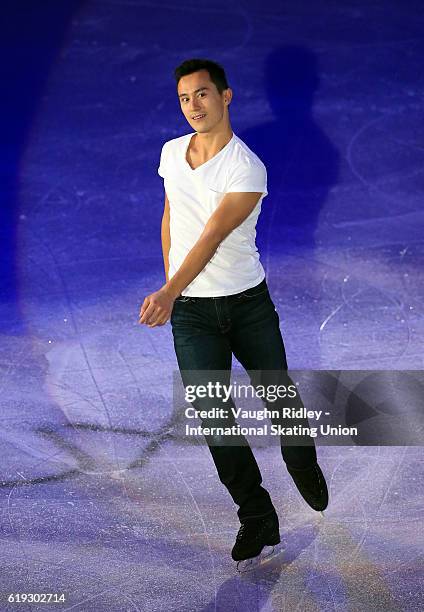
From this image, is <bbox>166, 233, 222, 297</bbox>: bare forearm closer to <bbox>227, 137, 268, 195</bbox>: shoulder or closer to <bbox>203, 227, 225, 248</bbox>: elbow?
<bbox>203, 227, 225, 248</bbox>: elbow

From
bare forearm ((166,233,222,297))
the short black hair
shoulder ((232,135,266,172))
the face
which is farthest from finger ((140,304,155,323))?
the short black hair

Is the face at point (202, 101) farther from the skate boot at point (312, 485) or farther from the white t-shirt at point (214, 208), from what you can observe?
the skate boot at point (312, 485)

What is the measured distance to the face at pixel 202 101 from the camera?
14.4 ft

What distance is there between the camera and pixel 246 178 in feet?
14.0

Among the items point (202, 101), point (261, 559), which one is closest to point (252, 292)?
point (202, 101)

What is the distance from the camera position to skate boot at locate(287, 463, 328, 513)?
15.4 ft

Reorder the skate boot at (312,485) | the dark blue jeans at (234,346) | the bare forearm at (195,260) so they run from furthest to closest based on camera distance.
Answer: the skate boot at (312,485)
the dark blue jeans at (234,346)
the bare forearm at (195,260)

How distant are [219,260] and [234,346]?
0.34 meters

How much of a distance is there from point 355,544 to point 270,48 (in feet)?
14.9

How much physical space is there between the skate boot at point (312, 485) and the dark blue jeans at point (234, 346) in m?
0.21

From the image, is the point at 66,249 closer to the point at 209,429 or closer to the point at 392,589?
the point at 209,429

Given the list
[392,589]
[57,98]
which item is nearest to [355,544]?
[392,589]

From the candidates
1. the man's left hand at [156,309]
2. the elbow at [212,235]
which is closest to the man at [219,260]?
the elbow at [212,235]

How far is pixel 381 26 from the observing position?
847 cm
